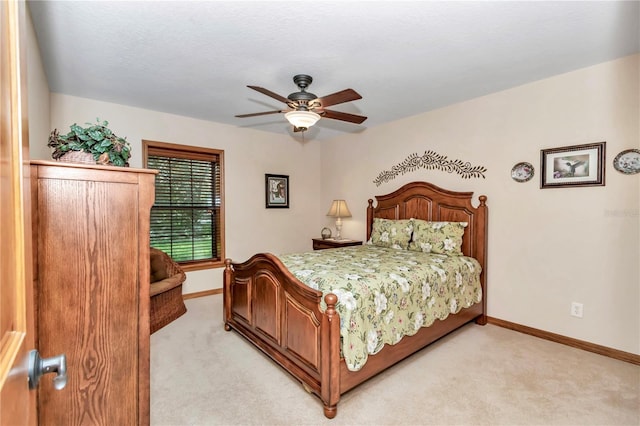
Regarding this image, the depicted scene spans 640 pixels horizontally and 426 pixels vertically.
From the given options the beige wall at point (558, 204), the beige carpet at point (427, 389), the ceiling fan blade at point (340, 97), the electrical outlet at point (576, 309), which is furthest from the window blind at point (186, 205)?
the electrical outlet at point (576, 309)

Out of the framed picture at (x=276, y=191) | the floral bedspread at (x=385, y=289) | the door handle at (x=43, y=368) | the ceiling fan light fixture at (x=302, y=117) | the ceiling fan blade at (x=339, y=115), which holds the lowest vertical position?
the floral bedspread at (x=385, y=289)

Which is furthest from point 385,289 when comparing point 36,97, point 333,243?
point 36,97

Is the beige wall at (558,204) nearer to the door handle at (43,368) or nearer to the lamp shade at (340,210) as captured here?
the lamp shade at (340,210)

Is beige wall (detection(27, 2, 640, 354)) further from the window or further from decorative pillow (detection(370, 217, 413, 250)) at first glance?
decorative pillow (detection(370, 217, 413, 250))

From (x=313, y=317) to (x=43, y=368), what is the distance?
5.08ft

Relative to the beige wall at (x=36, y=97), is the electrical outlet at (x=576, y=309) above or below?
below

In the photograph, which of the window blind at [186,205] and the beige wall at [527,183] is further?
the window blind at [186,205]

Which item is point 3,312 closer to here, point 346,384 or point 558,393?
point 346,384

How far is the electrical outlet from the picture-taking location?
9.34ft

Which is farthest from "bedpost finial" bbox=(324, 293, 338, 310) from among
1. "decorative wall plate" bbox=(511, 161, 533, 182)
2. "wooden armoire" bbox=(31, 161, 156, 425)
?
"decorative wall plate" bbox=(511, 161, 533, 182)

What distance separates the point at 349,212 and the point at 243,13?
3.43 metres

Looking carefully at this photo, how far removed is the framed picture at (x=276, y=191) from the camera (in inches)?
197

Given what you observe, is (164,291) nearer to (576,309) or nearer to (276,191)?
(276,191)

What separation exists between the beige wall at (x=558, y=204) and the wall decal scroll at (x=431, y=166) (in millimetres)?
63
